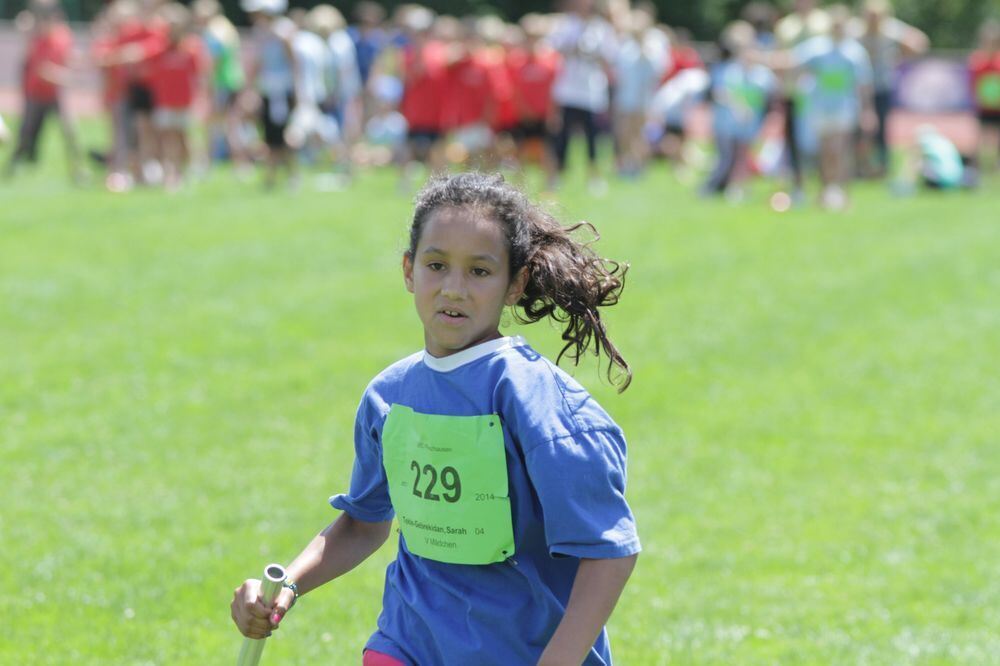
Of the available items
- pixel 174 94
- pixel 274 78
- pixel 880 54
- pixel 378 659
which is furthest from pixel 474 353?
pixel 880 54

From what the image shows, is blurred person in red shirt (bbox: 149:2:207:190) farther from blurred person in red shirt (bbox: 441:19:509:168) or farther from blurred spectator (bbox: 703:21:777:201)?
blurred spectator (bbox: 703:21:777:201)

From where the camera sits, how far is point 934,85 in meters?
24.0

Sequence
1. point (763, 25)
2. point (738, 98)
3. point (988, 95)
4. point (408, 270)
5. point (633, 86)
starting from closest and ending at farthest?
point (408, 270), point (738, 98), point (633, 86), point (988, 95), point (763, 25)

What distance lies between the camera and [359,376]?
8977mm

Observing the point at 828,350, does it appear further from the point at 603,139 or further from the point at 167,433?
the point at 603,139

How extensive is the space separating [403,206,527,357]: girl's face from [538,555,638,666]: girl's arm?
1.67 feet

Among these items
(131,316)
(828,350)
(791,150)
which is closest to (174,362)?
(131,316)

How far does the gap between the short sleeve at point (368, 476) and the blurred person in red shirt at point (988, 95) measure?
710 inches

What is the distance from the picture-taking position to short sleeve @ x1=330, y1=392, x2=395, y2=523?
126 inches

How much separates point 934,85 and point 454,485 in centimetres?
2255

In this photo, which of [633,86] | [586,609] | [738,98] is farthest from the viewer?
[633,86]

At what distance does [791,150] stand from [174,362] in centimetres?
929

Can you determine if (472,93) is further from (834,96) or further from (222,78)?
(834,96)

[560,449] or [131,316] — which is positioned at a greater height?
[560,449]
